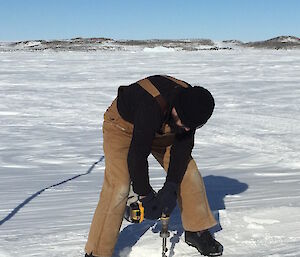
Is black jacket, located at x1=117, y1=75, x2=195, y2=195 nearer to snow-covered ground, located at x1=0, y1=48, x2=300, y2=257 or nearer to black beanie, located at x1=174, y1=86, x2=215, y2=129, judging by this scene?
black beanie, located at x1=174, y1=86, x2=215, y2=129

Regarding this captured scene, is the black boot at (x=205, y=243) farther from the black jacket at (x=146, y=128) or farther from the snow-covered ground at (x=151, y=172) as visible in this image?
the black jacket at (x=146, y=128)

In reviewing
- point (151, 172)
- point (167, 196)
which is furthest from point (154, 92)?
point (151, 172)

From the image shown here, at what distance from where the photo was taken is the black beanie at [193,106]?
2.63m

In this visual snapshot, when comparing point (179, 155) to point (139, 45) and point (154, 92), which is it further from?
point (139, 45)

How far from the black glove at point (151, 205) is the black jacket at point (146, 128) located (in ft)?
0.12

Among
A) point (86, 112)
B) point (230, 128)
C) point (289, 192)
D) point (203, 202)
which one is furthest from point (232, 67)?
point (203, 202)

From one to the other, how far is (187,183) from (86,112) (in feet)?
27.6

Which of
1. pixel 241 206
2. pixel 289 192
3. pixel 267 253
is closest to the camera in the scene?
pixel 267 253

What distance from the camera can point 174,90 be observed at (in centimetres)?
281

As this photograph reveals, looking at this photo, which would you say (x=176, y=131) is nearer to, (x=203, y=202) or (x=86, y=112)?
(x=203, y=202)

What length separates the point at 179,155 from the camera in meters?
3.09

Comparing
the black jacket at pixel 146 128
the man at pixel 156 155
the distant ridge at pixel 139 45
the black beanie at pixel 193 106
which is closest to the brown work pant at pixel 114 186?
the man at pixel 156 155

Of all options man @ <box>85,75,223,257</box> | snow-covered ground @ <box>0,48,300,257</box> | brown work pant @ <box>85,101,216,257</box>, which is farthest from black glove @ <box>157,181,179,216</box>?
snow-covered ground @ <box>0,48,300,257</box>

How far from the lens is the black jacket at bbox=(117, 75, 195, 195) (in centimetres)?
272
